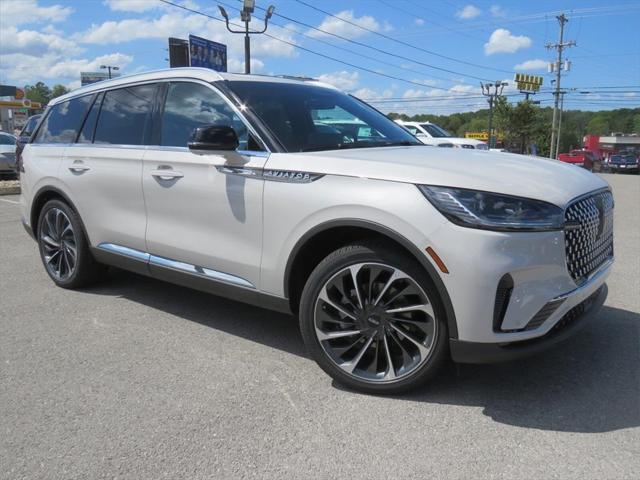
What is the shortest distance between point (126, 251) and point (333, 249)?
74.3 inches

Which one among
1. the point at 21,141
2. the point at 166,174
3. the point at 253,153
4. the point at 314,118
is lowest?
the point at 166,174

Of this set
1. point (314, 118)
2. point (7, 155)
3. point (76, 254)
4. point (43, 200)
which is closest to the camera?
point (314, 118)

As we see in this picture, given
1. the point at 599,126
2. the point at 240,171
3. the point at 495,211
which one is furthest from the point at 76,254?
the point at 599,126

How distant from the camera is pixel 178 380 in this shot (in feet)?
10.8

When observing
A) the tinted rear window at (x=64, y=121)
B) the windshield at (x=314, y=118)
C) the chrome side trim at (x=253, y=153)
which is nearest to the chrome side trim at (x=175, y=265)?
the chrome side trim at (x=253, y=153)

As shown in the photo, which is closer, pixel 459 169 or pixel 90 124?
pixel 459 169

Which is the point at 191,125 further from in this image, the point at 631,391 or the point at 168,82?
the point at 631,391

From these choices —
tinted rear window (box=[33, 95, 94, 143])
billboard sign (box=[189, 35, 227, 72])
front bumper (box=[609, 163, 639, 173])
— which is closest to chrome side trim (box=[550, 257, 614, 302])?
tinted rear window (box=[33, 95, 94, 143])

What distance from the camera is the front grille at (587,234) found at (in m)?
2.83

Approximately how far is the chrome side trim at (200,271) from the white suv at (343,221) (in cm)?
1

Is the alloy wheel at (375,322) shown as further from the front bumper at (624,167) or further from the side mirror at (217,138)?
the front bumper at (624,167)

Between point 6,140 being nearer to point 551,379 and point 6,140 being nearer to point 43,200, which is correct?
point 43,200

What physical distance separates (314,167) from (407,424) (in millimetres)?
1447

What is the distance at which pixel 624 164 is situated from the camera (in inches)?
1725
